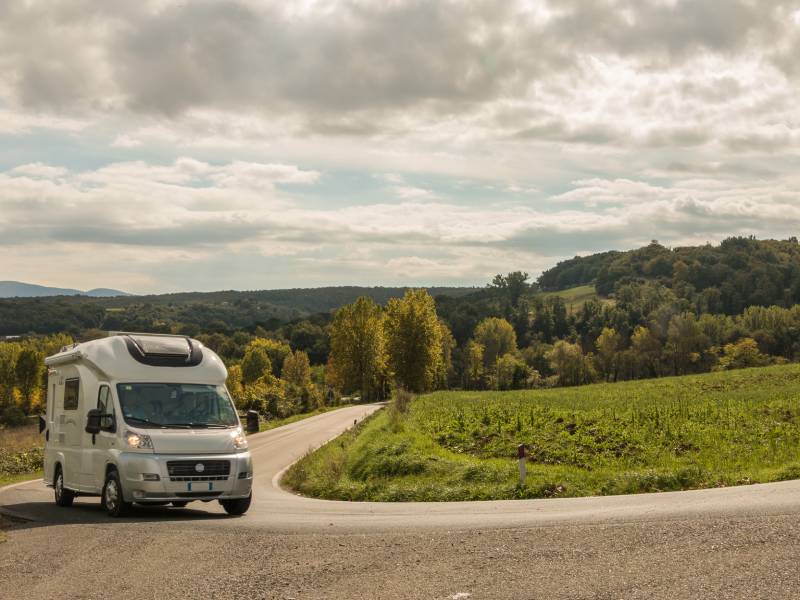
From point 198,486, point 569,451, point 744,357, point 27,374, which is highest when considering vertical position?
point 198,486

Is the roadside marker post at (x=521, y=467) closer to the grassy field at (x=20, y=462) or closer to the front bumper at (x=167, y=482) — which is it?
the front bumper at (x=167, y=482)

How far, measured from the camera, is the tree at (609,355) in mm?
150625

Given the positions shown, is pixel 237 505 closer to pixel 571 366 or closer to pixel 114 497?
pixel 114 497

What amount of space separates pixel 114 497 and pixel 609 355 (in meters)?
150

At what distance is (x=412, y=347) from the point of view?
81.1 meters

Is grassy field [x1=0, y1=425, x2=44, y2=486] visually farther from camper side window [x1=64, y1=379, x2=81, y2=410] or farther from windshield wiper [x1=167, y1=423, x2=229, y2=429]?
windshield wiper [x1=167, y1=423, x2=229, y2=429]

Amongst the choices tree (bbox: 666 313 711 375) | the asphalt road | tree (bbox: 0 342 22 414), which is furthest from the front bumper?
tree (bbox: 666 313 711 375)

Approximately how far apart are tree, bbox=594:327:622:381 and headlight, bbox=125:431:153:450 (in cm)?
13855

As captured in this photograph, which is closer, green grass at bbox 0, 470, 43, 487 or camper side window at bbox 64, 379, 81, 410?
camper side window at bbox 64, 379, 81, 410

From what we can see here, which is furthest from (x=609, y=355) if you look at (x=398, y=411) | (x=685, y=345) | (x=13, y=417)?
(x=398, y=411)

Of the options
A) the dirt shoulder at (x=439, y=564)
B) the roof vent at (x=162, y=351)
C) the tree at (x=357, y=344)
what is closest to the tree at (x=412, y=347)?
the tree at (x=357, y=344)

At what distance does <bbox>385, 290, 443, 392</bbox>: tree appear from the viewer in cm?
8112

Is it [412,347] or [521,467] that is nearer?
[521,467]

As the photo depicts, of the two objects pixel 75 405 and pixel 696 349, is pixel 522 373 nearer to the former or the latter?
pixel 696 349
